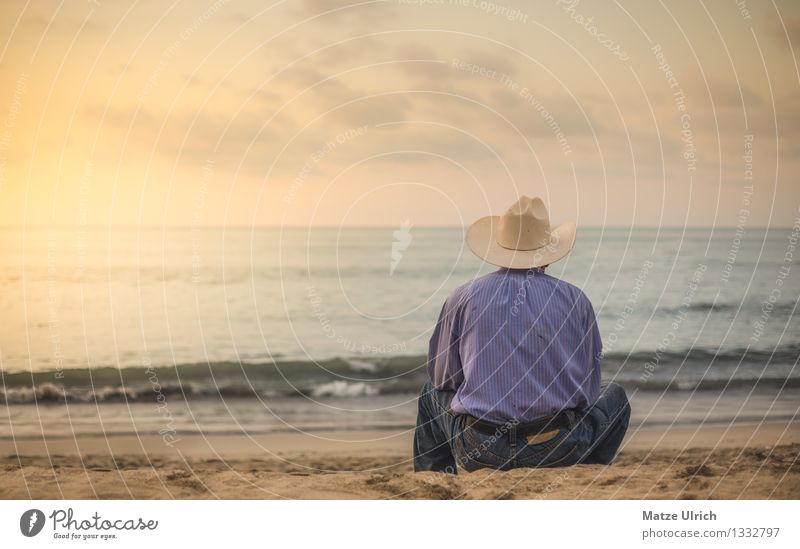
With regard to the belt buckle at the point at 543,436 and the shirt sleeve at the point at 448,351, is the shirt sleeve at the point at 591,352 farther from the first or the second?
the shirt sleeve at the point at 448,351

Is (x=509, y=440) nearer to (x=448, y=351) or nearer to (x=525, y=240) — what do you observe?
(x=448, y=351)

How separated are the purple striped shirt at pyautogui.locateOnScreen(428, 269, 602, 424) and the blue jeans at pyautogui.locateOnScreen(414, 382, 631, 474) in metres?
0.10

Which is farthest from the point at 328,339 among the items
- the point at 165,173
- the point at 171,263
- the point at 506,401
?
the point at 506,401

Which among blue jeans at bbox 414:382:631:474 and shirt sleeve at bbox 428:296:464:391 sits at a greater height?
shirt sleeve at bbox 428:296:464:391

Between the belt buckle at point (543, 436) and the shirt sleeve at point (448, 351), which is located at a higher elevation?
the shirt sleeve at point (448, 351)

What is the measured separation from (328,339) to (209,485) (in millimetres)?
7959

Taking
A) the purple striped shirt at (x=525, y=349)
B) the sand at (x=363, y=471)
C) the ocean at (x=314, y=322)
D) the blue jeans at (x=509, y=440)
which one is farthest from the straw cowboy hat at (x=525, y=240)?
the ocean at (x=314, y=322)

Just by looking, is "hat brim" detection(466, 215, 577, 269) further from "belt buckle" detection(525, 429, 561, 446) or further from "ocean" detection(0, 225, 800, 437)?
"ocean" detection(0, 225, 800, 437)

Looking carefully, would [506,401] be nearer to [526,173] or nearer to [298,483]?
[298,483]

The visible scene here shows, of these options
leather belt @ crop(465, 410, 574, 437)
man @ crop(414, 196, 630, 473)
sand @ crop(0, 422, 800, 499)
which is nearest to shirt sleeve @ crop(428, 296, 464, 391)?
man @ crop(414, 196, 630, 473)

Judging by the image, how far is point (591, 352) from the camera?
467cm

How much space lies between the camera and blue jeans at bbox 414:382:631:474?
182 inches

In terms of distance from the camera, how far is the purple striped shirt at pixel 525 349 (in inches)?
179

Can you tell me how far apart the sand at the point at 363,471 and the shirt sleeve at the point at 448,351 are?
56 centimetres
